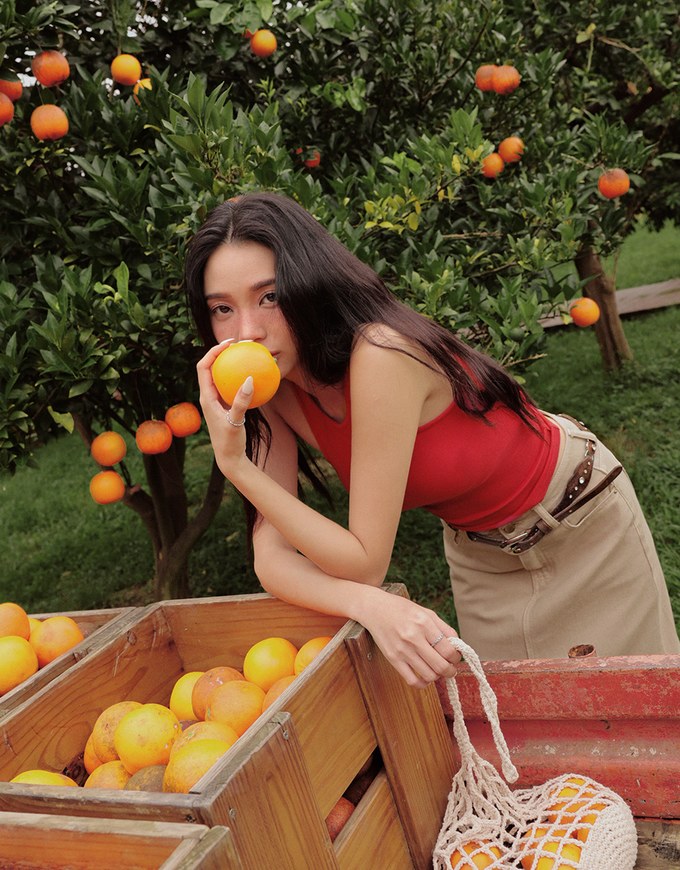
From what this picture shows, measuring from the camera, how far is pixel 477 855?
4.32ft

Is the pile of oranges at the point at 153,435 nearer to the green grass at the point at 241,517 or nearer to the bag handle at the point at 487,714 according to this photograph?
the green grass at the point at 241,517

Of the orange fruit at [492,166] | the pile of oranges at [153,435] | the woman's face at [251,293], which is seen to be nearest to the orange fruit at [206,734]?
the woman's face at [251,293]

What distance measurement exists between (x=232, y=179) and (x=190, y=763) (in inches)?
76.3

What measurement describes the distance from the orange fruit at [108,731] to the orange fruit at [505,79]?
3178 mm

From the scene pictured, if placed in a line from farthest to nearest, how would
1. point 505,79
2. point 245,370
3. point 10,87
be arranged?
point 505,79, point 10,87, point 245,370

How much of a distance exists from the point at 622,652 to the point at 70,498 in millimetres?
7189

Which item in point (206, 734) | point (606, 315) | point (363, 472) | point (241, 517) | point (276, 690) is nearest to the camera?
point (206, 734)

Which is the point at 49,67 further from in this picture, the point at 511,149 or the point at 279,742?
the point at 279,742

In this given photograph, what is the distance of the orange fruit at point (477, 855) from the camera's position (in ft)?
4.28

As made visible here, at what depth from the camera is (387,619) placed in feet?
4.57

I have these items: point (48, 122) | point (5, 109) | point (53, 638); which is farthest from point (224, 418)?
point (48, 122)

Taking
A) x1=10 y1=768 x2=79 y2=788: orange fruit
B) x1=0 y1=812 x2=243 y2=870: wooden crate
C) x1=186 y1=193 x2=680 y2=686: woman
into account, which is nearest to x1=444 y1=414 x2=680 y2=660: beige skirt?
x1=186 y1=193 x2=680 y2=686: woman

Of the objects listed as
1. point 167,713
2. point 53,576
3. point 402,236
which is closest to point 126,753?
point 167,713

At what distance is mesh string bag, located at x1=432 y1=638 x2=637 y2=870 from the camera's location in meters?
1.25
